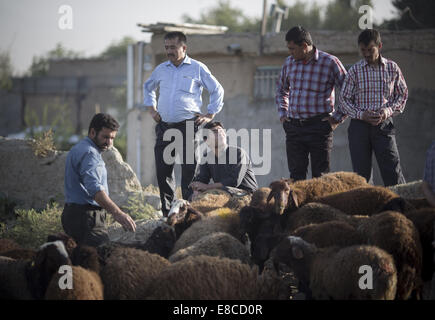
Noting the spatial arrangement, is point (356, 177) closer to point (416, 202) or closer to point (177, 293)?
point (416, 202)

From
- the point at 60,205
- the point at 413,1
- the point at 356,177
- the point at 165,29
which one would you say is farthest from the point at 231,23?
the point at 356,177

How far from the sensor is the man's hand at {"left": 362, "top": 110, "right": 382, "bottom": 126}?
227 inches

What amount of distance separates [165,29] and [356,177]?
763 centimetres

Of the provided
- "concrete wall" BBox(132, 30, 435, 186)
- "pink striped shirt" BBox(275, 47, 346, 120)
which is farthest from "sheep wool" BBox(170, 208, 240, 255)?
"concrete wall" BBox(132, 30, 435, 186)

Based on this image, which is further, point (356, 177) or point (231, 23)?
point (231, 23)

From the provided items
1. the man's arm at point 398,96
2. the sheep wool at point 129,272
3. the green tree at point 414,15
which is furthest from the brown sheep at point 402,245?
the green tree at point 414,15

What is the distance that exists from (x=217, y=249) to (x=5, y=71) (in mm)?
27511

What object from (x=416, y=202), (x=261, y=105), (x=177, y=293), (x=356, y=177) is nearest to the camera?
(x=177, y=293)

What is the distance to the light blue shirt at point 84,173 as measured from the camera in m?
4.72

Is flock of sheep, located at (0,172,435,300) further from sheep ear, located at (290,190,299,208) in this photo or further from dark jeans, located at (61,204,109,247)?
dark jeans, located at (61,204,109,247)

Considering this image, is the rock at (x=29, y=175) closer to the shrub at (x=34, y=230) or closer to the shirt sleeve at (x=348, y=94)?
the shrub at (x=34, y=230)

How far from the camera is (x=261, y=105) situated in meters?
11.6

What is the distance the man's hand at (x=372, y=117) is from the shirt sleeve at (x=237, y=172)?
1.32 m

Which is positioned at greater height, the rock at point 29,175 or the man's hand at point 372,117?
the man's hand at point 372,117
